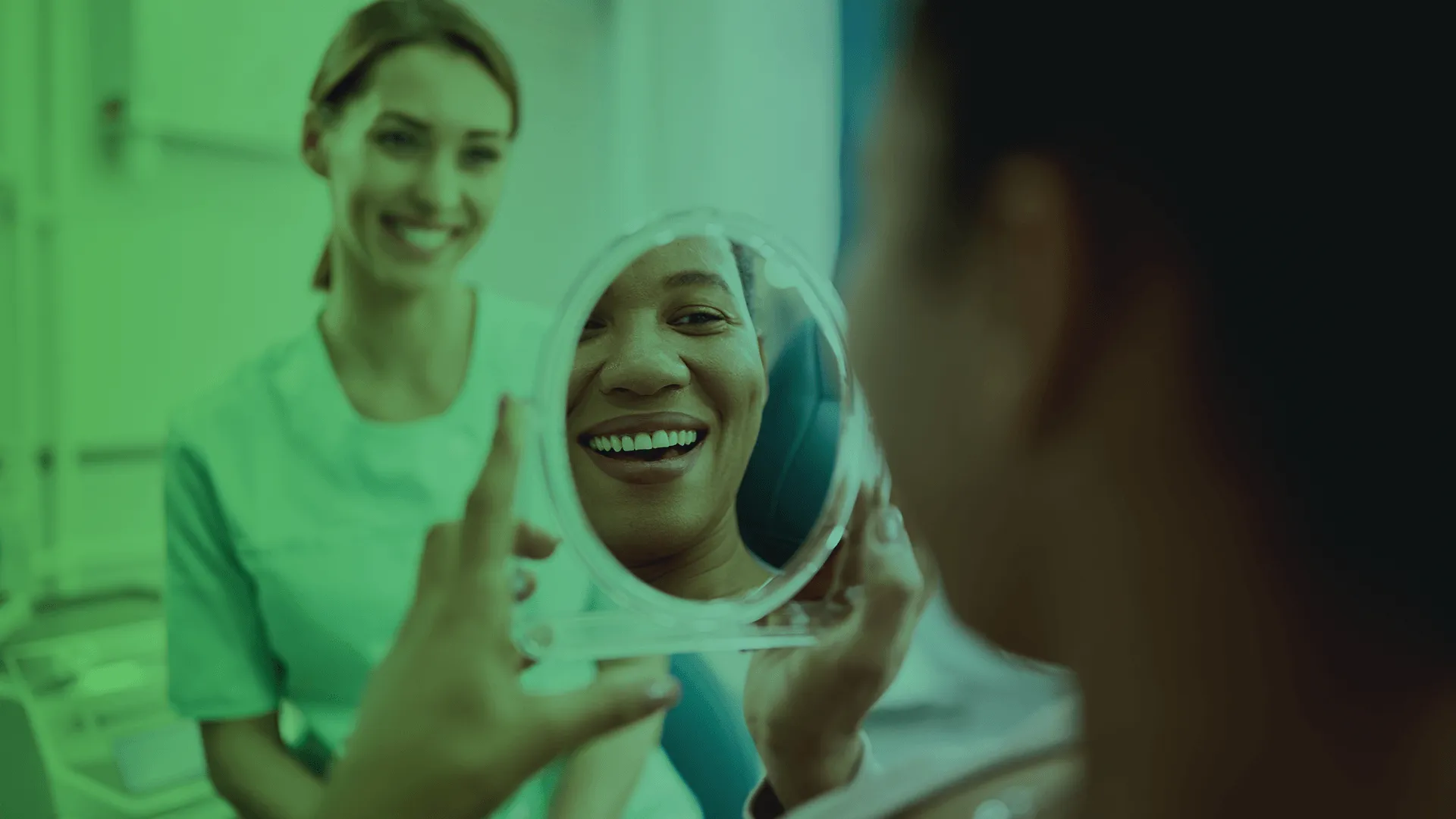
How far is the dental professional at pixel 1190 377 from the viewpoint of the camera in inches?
11.5

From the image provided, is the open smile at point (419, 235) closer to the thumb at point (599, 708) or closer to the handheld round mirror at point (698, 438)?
the handheld round mirror at point (698, 438)

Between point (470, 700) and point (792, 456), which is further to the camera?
point (792, 456)

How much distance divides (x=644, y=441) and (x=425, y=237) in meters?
0.21

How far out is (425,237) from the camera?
672mm

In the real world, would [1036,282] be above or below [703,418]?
above

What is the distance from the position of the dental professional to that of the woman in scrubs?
0.34 m

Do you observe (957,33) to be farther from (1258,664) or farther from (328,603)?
(328,603)

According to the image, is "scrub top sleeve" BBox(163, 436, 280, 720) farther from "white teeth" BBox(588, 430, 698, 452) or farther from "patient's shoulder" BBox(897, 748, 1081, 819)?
"patient's shoulder" BBox(897, 748, 1081, 819)

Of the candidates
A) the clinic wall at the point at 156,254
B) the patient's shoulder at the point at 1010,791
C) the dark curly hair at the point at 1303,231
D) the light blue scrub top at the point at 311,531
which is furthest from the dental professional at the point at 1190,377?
the clinic wall at the point at 156,254

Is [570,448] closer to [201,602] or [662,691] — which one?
[662,691]

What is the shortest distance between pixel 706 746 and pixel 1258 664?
Result: 1.67 ft

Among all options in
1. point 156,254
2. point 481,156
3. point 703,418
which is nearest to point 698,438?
point 703,418

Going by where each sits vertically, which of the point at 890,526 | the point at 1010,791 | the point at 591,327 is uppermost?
the point at 591,327

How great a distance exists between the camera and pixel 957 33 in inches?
13.6
